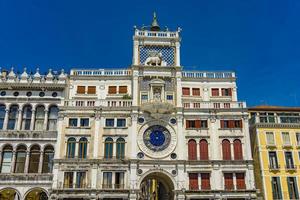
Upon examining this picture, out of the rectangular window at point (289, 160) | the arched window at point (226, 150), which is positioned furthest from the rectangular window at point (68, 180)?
the rectangular window at point (289, 160)

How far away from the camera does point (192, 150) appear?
50.5 m

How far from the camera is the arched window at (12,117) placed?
5194 cm

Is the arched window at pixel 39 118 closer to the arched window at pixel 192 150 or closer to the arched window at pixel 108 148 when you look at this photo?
the arched window at pixel 108 148

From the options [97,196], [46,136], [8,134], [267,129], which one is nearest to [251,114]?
[267,129]

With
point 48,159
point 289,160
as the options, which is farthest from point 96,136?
point 289,160

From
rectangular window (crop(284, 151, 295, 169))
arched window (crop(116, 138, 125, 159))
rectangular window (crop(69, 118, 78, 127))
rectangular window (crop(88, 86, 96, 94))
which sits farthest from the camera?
rectangular window (crop(88, 86, 96, 94))

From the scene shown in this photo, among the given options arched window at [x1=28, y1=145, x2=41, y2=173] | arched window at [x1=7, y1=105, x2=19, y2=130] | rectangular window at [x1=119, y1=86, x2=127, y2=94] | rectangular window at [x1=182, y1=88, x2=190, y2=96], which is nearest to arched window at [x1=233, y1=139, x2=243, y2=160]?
rectangular window at [x1=182, y1=88, x2=190, y2=96]

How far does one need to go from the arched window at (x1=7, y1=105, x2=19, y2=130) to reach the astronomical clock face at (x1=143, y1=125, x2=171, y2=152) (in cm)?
1847

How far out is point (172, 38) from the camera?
186ft

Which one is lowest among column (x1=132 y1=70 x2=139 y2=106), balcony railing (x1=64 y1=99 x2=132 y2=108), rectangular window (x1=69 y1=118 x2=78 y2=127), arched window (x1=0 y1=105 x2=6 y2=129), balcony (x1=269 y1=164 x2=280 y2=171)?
balcony (x1=269 y1=164 x2=280 y2=171)

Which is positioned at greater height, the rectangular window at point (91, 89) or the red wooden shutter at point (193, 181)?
the rectangular window at point (91, 89)

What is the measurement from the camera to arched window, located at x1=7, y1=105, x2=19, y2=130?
2045 inches

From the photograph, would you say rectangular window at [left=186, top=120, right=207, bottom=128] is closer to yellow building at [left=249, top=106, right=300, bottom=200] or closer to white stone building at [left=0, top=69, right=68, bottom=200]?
yellow building at [left=249, top=106, right=300, bottom=200]

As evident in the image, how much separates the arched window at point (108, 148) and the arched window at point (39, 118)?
977 centimetres
